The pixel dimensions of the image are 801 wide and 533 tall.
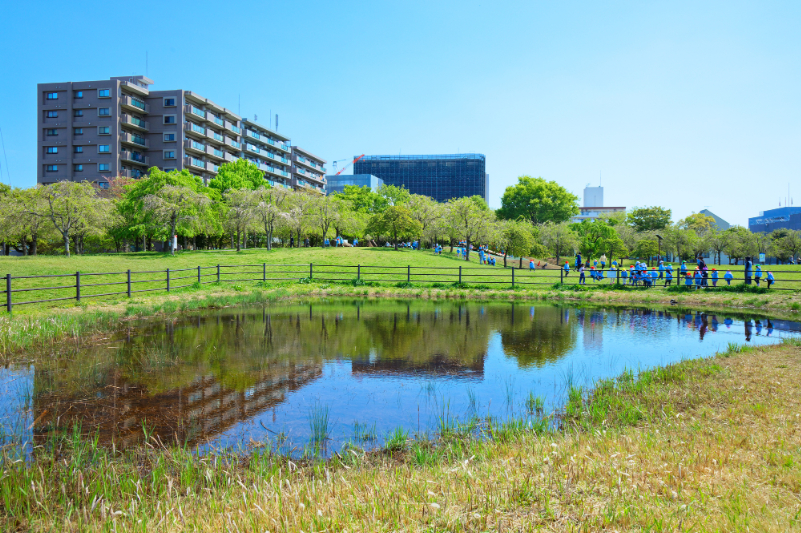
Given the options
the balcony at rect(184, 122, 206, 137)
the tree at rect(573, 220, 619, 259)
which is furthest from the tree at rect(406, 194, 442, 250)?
the balcony at rect(184, 122, 206, 137)

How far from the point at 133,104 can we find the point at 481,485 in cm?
7773

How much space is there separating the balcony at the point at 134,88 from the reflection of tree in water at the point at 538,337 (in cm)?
6781

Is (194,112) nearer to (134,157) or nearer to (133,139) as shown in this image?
(133,139)

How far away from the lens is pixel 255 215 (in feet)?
158

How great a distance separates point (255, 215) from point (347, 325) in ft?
116

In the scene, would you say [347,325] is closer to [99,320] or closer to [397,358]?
[397,358]

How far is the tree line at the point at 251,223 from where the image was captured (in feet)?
131

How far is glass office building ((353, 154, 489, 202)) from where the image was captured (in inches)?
7446

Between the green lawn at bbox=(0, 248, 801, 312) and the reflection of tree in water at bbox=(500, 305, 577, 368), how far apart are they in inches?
365

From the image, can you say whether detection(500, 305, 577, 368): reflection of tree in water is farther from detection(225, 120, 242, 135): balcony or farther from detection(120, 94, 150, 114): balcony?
detection(225, 120, 242, 135): balcony

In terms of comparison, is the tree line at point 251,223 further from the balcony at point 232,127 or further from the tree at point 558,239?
the balcony at point 232,127

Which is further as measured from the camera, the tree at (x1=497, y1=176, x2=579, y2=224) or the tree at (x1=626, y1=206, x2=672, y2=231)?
the tree at (x1=497, y1=176, x2=579, y2=224)

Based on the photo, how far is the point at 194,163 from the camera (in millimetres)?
70062

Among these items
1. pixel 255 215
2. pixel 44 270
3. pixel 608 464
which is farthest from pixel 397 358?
pixel 255 215
